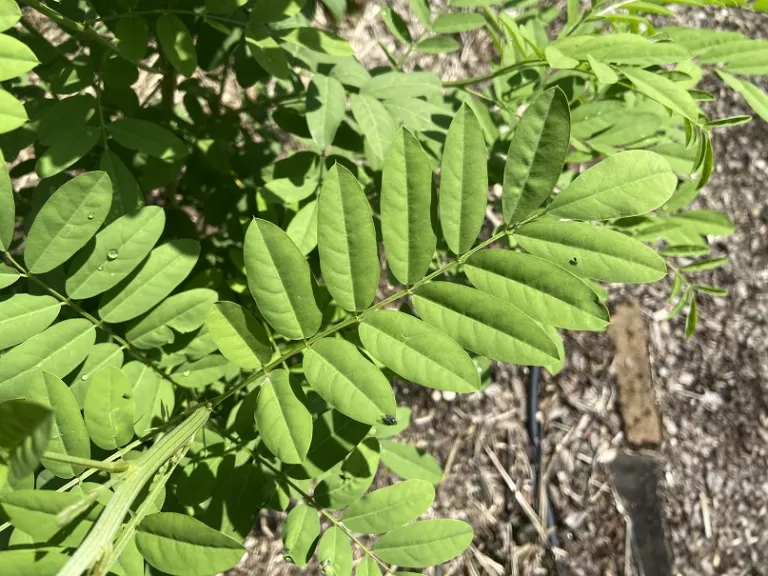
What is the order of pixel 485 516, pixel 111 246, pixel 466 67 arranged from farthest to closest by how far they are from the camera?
pixel 466 67 < pixel 485 516 < pixel 111 246

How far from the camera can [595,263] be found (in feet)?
3.08

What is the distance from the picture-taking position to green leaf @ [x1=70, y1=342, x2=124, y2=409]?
1.10 metres

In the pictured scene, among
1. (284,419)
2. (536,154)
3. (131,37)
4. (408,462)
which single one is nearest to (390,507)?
(284,419)

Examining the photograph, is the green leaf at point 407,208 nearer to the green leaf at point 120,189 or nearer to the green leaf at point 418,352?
the green leaf at point 418,352

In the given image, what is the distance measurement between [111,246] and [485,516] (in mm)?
2068

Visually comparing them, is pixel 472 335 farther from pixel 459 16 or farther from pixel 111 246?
pixel 459 16

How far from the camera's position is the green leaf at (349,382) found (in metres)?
0.89

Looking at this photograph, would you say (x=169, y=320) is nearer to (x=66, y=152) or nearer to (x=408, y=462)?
(x=66, y=152)

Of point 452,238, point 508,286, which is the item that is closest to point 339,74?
point 452,238

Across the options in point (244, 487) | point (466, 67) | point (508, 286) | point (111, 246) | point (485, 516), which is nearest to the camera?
point (508, 286)

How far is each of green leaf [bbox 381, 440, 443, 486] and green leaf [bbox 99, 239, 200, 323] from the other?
32.8 inches

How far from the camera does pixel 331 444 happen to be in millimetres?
1190

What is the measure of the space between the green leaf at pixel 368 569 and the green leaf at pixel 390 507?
78mm

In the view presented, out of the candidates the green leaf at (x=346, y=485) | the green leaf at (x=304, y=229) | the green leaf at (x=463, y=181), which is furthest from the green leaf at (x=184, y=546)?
the green leaf at (x=304, y=229)
